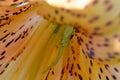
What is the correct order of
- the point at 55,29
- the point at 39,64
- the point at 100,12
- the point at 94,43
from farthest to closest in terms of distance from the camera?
the point at 39,64 → the point at 55,29 → the point at 94,43 → the point at 100,12

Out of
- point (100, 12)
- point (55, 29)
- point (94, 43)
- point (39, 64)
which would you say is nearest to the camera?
point (100, 12)

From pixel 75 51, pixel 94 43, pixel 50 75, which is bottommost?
pixel 50 75

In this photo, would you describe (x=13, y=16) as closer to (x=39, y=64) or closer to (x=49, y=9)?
(x=39, y=64)

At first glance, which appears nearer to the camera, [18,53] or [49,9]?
[49,9]

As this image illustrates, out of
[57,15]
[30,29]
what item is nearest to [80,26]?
[57,15]

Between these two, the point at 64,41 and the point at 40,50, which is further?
the point at 40,50

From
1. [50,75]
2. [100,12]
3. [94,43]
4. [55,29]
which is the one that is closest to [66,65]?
[50,75]

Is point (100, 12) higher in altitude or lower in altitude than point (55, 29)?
higher

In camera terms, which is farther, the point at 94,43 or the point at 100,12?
the point at 94,43

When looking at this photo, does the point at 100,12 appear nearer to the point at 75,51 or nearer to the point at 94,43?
the point at 94,43
